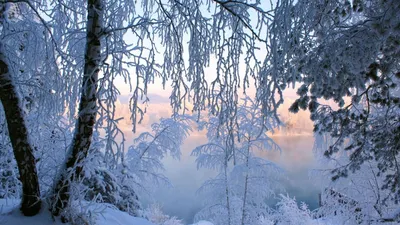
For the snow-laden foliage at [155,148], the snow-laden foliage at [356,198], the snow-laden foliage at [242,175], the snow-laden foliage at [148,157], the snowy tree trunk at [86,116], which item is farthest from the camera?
the snow-laden foliage at [242,175]

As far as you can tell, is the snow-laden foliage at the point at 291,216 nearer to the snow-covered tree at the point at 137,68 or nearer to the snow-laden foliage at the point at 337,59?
the snow-laden foliage at the point at 337,59

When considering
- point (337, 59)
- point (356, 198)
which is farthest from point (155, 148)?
point (337, 59)

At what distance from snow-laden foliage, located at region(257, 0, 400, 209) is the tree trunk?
84.4 inches

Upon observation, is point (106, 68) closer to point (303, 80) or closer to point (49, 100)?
point (49, 100)

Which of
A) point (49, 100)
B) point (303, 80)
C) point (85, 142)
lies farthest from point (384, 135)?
point (49, 100)

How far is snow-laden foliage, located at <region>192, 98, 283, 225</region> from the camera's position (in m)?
8.78

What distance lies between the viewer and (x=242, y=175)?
351 inches

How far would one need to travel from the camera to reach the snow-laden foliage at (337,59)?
1.88 m

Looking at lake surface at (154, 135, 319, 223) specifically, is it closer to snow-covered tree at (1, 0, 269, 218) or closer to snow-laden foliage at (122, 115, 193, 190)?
snow-laden foliage at (122, 115, 193, 190)

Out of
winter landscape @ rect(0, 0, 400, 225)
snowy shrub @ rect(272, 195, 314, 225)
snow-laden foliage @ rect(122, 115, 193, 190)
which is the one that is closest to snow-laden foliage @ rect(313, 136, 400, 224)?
snowy shrub @ rect(272, 195, 314, 225)

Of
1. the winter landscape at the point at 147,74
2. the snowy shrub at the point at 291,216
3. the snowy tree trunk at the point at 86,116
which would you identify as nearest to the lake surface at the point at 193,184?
the snowy shrub at the point at 291,216

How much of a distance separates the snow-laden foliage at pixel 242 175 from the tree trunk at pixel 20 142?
6.38 metres

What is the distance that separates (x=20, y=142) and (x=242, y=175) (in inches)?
287

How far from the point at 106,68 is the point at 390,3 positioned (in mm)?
2470
